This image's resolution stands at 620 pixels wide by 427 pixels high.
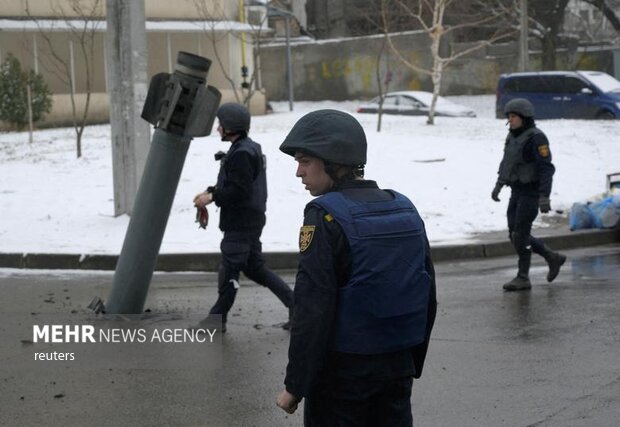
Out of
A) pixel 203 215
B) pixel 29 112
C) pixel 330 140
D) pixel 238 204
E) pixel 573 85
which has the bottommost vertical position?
pixel 573 85

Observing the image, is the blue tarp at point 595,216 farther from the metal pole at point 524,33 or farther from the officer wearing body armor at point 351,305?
the metal pole at point 524,33

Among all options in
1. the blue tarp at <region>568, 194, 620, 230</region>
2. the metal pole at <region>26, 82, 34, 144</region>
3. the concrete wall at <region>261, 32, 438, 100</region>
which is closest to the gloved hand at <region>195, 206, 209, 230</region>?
the blue tarp at <region>568, 194, 620, 230</region>

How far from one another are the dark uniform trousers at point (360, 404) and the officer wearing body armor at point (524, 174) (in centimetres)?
629

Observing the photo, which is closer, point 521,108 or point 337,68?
point 521,108

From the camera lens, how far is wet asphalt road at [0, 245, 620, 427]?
6082 millimetres

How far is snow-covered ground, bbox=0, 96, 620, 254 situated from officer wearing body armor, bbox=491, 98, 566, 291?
131 inches

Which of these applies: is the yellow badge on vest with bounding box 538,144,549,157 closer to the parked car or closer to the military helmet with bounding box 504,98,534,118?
the military helmet with bounding box 504,98,534,118

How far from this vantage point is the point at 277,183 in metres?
15.8

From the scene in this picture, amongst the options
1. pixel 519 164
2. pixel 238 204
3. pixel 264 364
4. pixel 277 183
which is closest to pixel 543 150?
pixel 519 164

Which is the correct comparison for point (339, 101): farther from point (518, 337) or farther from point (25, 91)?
point (518, 337)

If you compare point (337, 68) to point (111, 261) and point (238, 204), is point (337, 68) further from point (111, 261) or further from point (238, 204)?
point (238, 204)

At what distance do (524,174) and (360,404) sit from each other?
6460 millimetres

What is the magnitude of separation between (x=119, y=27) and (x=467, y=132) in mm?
11229

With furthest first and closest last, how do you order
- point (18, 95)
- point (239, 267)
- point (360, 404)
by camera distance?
Result: point (18, 95) < point (239, 267) < point (360, 404)
